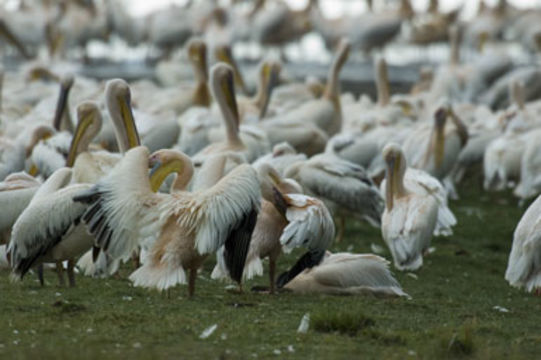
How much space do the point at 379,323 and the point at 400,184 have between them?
3205 mm

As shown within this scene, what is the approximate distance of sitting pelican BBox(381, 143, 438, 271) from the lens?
29.3 feet

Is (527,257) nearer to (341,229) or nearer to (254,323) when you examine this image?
(254,323)

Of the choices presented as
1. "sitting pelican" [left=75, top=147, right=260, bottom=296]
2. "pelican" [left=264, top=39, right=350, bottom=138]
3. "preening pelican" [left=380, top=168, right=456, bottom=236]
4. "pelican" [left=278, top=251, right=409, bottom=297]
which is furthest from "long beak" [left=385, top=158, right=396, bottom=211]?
"pelican" [left=264, top=39, right=350, bottom=138]

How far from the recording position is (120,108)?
8.61 meters

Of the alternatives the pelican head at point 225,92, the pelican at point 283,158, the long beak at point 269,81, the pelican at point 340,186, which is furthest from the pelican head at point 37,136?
the long beak at point 269,81

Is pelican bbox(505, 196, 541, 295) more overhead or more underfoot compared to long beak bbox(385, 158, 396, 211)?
more underfoot

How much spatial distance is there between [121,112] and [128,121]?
3.2 inches

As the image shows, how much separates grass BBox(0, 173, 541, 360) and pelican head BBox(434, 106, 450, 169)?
447 centimetres

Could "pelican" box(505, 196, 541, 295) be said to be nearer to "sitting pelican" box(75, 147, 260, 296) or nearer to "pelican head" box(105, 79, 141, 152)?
"sitting pelican" box(75, 147, 260, 296)

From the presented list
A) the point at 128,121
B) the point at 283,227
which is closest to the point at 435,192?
the point at 283,227

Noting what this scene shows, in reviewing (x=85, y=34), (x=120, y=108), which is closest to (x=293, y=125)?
(x=120, y=108)

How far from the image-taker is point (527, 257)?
745cm

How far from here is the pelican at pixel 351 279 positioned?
25.1 feet

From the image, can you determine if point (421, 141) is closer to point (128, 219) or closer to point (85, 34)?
point (128, 219)
